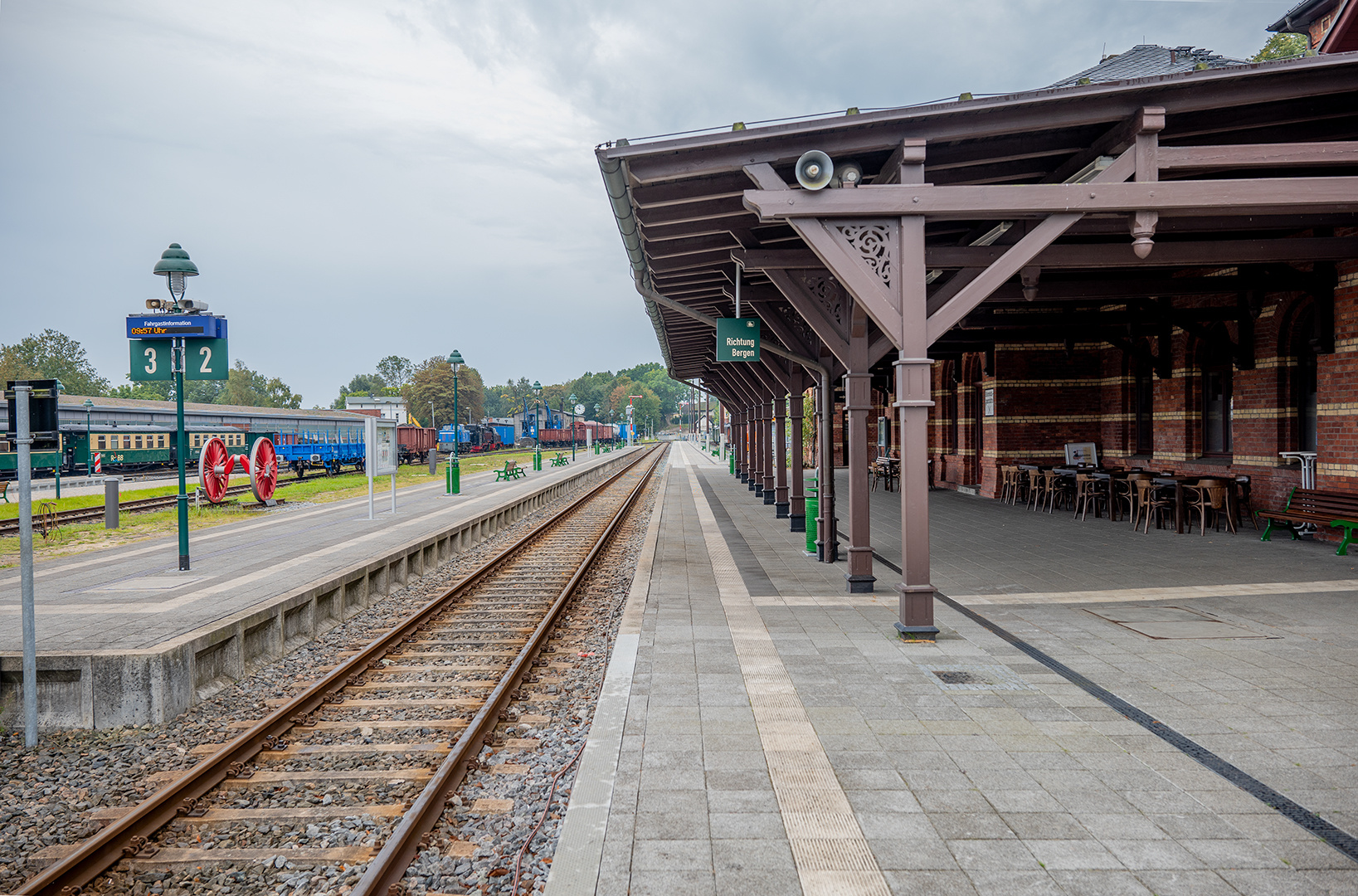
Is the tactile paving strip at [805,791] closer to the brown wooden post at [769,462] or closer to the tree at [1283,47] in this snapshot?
the brown wooden post at [769,462]

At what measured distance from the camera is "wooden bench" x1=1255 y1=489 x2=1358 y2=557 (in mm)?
9992

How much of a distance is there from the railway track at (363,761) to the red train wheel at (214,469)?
41.8 feet

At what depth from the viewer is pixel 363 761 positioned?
4.79 meters

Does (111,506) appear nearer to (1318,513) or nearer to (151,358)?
(151,358)

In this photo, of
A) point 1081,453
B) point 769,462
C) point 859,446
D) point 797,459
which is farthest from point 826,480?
point 1081,453

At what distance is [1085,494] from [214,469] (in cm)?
1892

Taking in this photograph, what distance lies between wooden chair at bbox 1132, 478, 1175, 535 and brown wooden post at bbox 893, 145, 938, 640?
8.08 metres

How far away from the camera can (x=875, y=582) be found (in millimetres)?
9266

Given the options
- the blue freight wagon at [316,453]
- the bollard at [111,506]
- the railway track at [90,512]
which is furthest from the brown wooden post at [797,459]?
the blue freight wagon at [316,453]

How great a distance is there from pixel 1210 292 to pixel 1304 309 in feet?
6.37

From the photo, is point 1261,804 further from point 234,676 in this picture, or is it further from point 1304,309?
point 1304,309

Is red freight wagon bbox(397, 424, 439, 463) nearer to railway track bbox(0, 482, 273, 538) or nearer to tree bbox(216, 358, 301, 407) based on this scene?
railway track bbox(0, 482, 273, 538)

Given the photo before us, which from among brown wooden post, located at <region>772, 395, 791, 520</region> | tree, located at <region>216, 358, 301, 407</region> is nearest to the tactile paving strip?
brown wooden post, located at <region>772, 395, 791, 520</region>


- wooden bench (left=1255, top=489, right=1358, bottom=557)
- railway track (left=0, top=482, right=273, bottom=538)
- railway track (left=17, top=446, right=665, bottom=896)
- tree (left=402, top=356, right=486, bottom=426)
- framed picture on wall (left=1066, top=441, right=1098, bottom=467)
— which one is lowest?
railway track (left=17, top=446, right=665, bottom=896)
